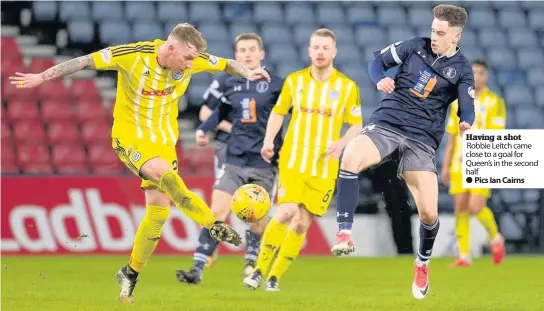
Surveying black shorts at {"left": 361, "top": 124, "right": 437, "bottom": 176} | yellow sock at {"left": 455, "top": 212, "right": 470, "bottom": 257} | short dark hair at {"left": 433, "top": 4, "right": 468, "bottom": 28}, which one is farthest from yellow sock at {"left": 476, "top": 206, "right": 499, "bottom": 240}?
short dark hair at {"left": 433, "top": 4, "right": 468, "bottom": 28}

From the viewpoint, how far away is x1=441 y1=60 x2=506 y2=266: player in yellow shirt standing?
1250cm

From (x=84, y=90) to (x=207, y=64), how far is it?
9127 mm

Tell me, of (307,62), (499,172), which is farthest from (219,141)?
(307,62)

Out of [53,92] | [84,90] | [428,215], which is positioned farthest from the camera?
[84,90]

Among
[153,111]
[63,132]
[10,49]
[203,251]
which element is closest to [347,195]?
[153,111]

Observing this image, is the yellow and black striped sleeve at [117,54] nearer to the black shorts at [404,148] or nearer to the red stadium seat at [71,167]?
the black shorts at [404,148]

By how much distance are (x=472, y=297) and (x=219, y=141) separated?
3637 millimetres

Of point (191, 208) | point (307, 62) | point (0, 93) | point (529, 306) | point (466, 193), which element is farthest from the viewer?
point (307, 62)

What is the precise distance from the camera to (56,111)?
15977 millimetres

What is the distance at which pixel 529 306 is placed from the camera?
7.71m

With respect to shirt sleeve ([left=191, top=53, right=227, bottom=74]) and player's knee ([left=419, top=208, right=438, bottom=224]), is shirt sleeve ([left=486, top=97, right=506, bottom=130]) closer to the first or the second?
player's knee ([left=419, top=208, right=438, bottom=224])

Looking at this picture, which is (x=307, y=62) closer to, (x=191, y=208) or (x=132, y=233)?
(x=132, y=233)

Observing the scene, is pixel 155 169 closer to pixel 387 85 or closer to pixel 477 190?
pixel 387 85

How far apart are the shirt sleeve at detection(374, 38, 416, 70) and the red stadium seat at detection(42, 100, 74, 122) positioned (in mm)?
8685
